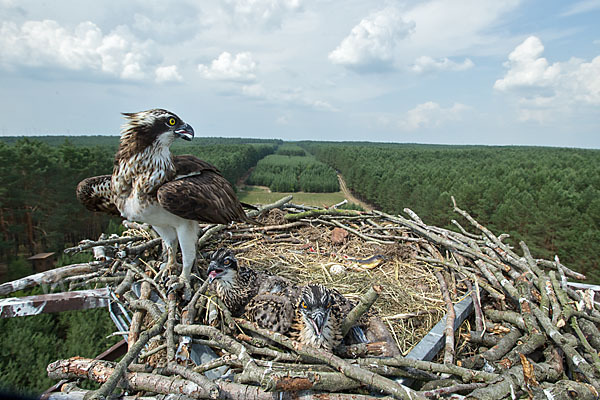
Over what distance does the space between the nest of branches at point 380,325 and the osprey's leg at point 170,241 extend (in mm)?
209

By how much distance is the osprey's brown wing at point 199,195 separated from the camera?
2973 mm

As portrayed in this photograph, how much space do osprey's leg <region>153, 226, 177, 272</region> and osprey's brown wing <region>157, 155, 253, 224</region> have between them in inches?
26.7

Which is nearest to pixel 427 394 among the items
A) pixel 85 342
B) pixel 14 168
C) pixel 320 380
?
pixel 320 380

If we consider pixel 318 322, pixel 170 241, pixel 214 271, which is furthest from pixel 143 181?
pixel 318 322

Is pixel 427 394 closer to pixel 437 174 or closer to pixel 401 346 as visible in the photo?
pixel 401 346

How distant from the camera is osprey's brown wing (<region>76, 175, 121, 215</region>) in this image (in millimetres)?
3436

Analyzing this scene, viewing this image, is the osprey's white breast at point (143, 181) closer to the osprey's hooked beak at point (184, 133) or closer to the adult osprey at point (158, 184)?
the adult osprey at point (158, 184)

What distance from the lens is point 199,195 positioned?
3.13 meters

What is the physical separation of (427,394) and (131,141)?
3141mm

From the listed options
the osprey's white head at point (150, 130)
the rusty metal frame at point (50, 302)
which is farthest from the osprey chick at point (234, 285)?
the osprey's white head at point (150, 130)

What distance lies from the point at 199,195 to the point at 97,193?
121 centimetres

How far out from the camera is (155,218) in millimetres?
3217

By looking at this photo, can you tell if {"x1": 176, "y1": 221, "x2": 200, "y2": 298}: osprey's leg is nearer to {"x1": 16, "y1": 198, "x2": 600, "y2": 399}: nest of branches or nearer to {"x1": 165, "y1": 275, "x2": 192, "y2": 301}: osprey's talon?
{"x1": 165, "y1": 275, "x2": 192, "y2": 301}: osprey's talon

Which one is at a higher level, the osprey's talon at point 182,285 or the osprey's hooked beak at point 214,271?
the osprey's hooked beak at point 214,271
